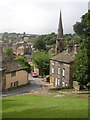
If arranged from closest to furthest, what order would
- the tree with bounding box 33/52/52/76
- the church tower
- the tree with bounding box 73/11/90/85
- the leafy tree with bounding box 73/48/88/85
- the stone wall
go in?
the tree with bounding box 73/11/90/85 < the leafy tree with bounding box 73/48/88/85 < the stone wall < the church tower < the tree with bounding box 33/52/52/76

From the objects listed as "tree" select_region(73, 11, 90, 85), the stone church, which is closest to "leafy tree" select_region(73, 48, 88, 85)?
"tree" select_region(73, 11, 90, 85)

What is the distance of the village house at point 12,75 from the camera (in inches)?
1910

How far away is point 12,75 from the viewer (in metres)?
51.3

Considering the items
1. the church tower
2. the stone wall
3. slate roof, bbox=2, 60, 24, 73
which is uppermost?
the church tower

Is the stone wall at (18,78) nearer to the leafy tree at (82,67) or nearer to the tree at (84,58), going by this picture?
A: the leafy tree at (82,67)

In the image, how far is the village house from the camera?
4851 cm

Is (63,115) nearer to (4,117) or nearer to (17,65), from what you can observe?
(4,117)

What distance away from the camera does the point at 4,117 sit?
1602 centimetres

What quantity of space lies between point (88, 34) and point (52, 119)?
2028 cm

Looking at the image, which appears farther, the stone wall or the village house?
the stone wall

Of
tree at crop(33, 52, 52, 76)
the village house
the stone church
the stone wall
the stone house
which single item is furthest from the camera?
tree at crop(33, 52, 52, 76)

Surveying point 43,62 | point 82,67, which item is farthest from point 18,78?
point 82,67

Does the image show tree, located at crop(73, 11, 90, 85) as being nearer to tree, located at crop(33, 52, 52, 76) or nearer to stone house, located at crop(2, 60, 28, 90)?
stone house, located at crop(2, 60, 28, 90)

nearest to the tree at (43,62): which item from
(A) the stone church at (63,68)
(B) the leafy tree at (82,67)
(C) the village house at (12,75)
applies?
(C) the village house at (12,75)
